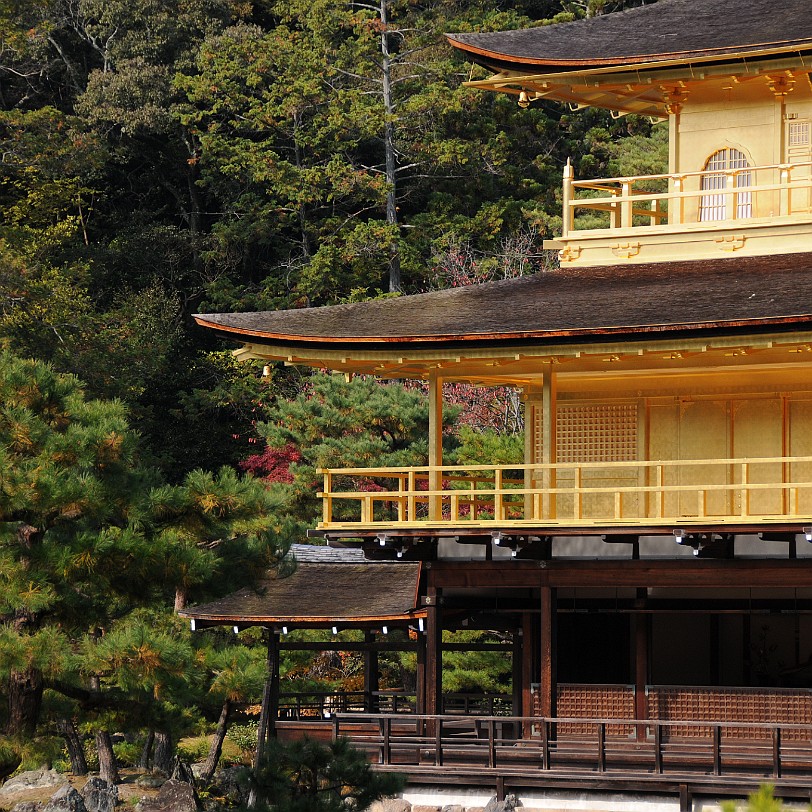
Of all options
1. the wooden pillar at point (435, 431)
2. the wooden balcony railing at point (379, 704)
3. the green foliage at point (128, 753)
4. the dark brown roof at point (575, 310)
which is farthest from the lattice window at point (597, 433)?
the green foliage at point (128, 753)

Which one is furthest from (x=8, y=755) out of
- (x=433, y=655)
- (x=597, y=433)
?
(x=597, y=433)

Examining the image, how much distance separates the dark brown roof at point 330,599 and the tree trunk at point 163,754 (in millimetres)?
3466

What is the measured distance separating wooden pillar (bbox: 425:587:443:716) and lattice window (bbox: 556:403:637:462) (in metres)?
2.67

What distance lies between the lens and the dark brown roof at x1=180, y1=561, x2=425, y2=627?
82.0 ft

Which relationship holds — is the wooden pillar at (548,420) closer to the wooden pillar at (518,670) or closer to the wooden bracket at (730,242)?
the wooden bracket at (730,242)

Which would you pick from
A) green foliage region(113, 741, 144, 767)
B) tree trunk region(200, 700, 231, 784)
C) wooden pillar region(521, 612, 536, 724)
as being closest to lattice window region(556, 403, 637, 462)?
wooden pillar region(521, 612, 536, 724)

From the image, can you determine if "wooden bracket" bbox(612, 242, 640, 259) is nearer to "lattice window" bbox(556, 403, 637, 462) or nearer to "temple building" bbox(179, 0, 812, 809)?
"temple building" bbox(179, 0, 812, 809)

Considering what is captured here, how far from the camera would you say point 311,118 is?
165ft

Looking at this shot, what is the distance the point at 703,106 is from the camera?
83.4ft

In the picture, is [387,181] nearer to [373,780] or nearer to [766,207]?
[766,207]

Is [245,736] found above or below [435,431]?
below

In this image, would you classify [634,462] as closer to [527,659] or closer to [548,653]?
[548,653]

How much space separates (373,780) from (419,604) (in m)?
9.92

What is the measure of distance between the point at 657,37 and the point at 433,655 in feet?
30.1
